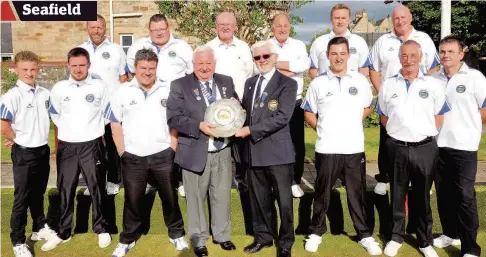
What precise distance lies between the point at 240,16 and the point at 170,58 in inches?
382

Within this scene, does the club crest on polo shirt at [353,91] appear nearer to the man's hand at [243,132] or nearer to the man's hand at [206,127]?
the man's hand at [243,132]

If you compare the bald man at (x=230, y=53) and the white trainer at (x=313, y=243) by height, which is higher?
the bald man at (x=230, y=53)

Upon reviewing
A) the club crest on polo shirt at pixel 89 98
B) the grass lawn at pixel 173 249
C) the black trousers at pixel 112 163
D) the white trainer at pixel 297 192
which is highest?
the club crest on polo shirt at pixel 89 98

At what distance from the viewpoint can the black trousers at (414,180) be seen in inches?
198

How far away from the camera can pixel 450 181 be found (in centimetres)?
532

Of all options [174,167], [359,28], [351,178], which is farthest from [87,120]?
[359,28]

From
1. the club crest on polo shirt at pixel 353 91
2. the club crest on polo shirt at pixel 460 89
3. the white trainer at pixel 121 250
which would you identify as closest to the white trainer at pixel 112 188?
the white trainer at pixel 121 250

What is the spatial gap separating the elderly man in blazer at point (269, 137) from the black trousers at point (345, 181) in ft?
1.12

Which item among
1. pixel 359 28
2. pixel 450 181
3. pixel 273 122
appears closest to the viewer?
pixel 273 122

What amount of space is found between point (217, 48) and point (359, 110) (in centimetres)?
184

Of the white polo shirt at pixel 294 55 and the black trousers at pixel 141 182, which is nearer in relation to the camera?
the black trousers at pixel 141 182

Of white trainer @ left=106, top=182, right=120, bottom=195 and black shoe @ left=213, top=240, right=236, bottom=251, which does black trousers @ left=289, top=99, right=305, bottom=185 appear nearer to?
black shoe @ left=213, top=240, right=236, bottom=251

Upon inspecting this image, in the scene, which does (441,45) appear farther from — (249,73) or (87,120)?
(87,120)

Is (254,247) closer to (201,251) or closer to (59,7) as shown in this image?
(201,251)
